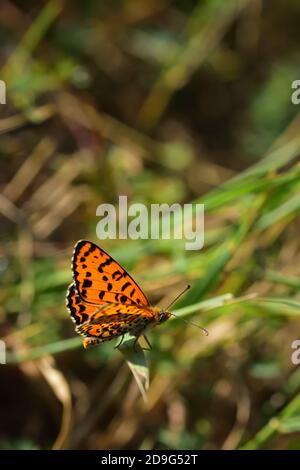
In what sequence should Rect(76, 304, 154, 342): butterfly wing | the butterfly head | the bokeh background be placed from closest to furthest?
Rect(76, 304, 154, 342): butterfly wing < the butterfly head < the bokeh background

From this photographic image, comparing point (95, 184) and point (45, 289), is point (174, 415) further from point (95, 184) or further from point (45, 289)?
point (95, 184)

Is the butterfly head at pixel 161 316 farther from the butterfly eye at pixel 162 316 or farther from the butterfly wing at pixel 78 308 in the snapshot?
the butterfly wing at pixel 78 308

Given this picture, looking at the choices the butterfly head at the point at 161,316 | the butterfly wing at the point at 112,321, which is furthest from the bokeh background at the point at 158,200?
the butterfly wing at the point at 112,321

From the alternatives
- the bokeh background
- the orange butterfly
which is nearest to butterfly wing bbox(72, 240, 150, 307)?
the orange butterfly

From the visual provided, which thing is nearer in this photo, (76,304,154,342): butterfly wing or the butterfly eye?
(76,304,154,342): butterfly wing

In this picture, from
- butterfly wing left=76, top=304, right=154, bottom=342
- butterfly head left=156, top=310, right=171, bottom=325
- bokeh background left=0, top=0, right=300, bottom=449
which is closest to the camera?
butterfly wing left=76, top=304, right=154, bottom=342

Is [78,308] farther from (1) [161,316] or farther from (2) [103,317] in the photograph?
(1) [161,316]

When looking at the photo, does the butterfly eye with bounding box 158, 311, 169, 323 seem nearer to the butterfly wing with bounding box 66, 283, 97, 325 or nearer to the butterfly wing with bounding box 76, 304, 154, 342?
the butterfly wing with bounding box 76, 304, 154, 342
